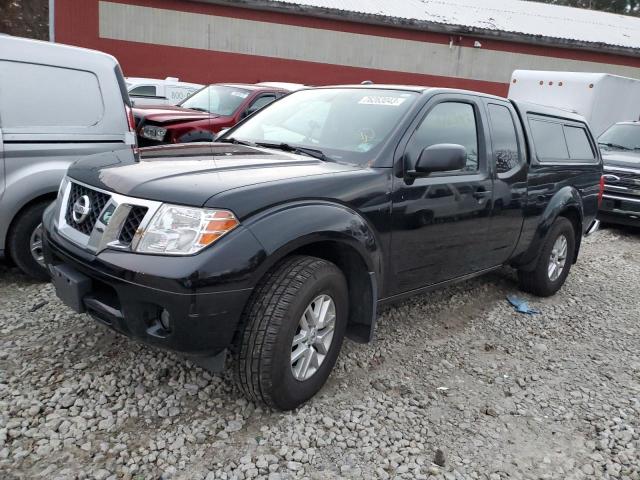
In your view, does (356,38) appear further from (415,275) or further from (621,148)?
(415,275)

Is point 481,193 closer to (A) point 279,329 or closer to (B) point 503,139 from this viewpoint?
(B) point 503,139

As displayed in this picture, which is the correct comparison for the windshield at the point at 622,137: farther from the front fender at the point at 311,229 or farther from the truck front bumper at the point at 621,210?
the front fender at the point at 311,229

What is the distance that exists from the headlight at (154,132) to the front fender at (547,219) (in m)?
4.65

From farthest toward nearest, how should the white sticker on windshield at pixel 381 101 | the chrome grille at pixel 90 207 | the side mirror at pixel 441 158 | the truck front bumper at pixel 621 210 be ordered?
the truck front bumper at pixel 621 210
the white sticker on windshield at pixel 381 101
the side mirror at pixel 441 158
the chrome grille at pixel 90 207

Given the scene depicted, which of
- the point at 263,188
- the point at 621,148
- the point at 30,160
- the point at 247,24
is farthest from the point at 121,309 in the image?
the point at 247,24

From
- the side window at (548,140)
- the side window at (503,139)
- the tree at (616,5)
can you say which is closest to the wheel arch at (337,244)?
the side window at (503,139)

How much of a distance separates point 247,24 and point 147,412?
19.0m

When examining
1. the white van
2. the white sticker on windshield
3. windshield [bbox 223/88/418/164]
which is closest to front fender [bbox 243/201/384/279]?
windshield [bbox 223/88/418/164]

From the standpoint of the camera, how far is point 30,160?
4.07m

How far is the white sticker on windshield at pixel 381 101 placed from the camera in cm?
354

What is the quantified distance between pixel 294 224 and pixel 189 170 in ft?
2.06

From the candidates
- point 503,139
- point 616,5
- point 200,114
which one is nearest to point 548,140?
point 503,139

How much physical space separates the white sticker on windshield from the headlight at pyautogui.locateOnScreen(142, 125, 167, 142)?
406 centimetres

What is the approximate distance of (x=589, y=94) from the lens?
11289mm
